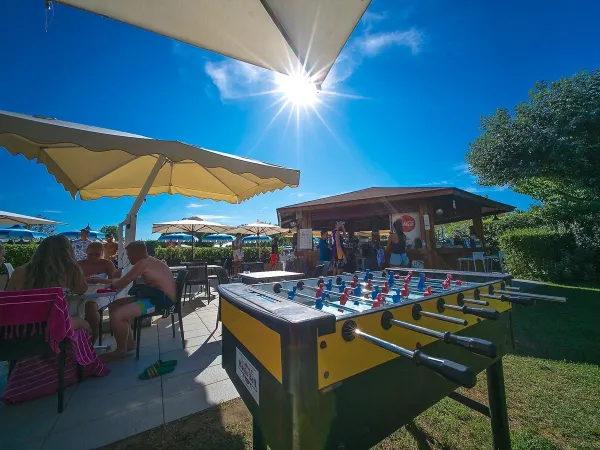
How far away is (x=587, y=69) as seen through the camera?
33.2 feet

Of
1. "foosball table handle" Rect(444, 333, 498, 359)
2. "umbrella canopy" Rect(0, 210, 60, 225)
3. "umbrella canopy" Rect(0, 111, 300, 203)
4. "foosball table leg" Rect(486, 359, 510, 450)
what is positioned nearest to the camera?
"foosball table handle" Rect(444, 333, 498, 359)

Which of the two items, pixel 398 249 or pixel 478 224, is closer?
pixel 398 249

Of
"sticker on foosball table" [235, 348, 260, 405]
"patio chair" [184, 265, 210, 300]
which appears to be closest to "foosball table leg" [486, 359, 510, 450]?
"sticker on foosball table" [235, 348, 260, 405]

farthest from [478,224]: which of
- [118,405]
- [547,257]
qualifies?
[118,405]

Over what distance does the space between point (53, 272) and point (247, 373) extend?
2.46 m

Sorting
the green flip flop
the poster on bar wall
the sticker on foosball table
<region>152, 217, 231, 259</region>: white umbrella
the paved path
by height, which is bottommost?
the paved path

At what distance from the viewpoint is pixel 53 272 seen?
93.5 inches

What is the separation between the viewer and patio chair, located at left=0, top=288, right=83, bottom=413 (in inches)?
71.1

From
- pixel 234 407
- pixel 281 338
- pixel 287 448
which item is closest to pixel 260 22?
pixel 281 338

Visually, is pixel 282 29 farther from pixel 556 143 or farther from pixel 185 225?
pixel 556 143

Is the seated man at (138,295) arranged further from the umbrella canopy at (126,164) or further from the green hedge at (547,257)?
the green hedge at (547,257)

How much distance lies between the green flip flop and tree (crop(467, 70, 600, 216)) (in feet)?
43.1

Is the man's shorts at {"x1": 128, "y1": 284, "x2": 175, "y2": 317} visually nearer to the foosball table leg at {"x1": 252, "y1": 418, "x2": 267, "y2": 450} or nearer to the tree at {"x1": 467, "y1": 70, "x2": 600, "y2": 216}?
the foosball table leg at {"x1": 252, "y1": 418, "x2": 267, "y2": 450}

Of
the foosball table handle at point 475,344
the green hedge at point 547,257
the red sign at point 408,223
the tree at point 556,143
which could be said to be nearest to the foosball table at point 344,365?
the foosball table handle at point 475,344
